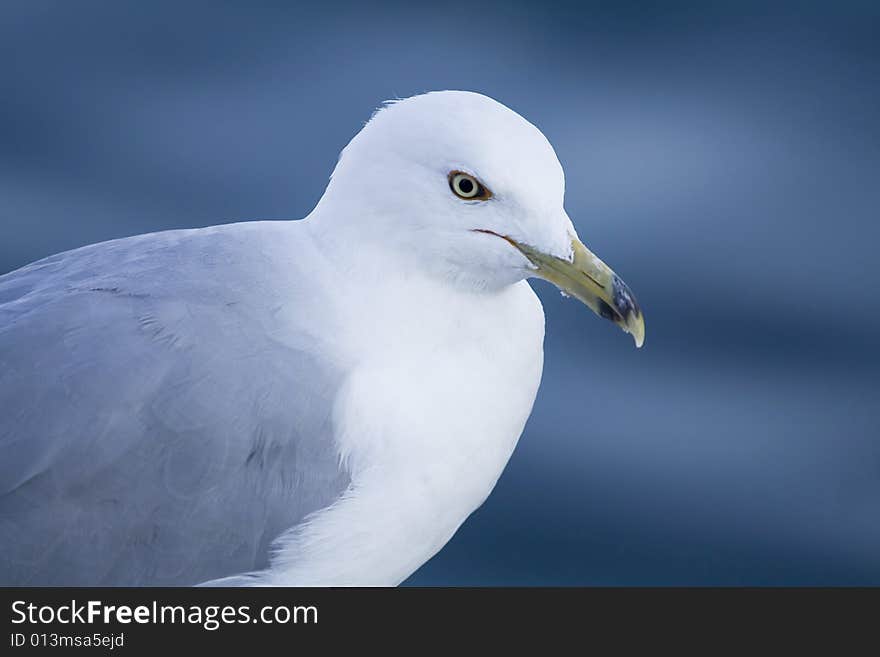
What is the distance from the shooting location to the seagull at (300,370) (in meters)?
2.31

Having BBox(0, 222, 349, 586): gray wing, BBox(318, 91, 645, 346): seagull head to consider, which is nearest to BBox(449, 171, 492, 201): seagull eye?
BBox(318, 91, 645, 346): seagull head

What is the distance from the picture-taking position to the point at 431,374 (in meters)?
2.47

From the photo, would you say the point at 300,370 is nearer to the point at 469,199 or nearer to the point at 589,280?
the point at 469,199

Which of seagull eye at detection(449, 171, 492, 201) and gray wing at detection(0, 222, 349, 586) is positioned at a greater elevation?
seagull eye at detection(449, 171, 492, 201)

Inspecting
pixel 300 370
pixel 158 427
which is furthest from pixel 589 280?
pixel 158 427

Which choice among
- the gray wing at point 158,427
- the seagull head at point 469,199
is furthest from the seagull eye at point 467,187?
the gray wing at point 158,427

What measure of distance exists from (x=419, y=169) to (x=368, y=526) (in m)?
0.63

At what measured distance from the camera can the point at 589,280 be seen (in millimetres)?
2387

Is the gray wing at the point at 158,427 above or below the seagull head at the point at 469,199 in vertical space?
below

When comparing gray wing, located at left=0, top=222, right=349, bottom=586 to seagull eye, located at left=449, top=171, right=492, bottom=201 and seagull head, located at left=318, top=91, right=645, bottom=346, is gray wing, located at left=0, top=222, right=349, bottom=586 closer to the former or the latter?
seagull head, located at left=318, top=91, right=645, bottom=346

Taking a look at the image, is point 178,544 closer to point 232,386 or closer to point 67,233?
point 232,386

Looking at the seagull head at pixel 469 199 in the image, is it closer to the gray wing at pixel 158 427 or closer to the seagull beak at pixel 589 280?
the seagull beak at pixel 589 280

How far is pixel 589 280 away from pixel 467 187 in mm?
264

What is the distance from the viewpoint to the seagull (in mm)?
2309
